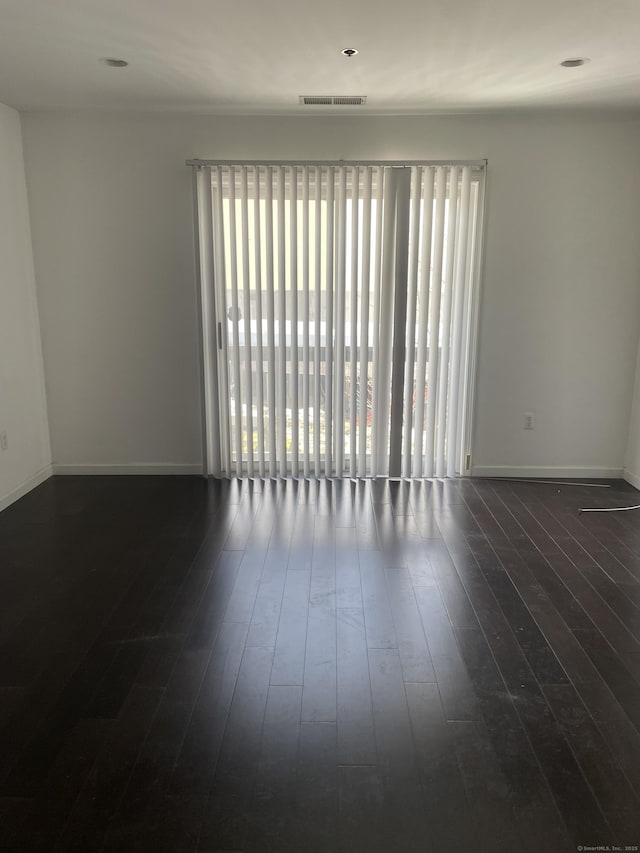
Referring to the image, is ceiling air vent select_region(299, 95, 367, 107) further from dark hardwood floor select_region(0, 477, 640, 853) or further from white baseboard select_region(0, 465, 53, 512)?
white baseboard select_region(0, 465, 53, 512)

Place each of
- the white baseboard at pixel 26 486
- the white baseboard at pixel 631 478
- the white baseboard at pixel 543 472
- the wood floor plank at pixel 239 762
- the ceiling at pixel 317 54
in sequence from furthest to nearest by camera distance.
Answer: the white baseboard at pixel 543 472 < the white baseboard at pixel 631 478 < the white baseboard at pixel 26 486 < the ceiling at pixel 317 54 < the wood floor plank at pixel 239 762

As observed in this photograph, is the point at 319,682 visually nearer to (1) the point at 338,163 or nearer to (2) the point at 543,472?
(2) the point at 543,472

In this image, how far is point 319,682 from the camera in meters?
2.40

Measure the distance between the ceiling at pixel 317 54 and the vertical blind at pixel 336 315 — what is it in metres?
0.55

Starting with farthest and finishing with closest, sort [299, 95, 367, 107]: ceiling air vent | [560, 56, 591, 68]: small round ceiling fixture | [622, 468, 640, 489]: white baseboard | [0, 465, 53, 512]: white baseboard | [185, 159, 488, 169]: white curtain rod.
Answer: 1. [622, 468, 640, 489]: white baseboard
2. [185, 159, 488, 169]: white curtain rod
3. [0, 465, 53, 512]: white baseboard
4. [299, 95, 367, 107]: ceiling air vent
5. [560, 56, 591, 68]: small round ceiling fixture

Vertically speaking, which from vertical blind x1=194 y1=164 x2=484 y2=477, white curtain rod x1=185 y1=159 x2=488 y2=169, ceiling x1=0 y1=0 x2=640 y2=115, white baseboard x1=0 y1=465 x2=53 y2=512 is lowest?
white baseboard x1=0 y1=465 x2=53 y2=512

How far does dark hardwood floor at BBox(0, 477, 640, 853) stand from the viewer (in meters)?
1.81

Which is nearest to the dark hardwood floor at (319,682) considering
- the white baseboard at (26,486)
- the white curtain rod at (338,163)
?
the white baseboard at (26,486)

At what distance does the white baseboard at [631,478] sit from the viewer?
459 cm

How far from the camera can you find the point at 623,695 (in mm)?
2328

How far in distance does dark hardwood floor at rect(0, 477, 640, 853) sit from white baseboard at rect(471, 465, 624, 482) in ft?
2.49

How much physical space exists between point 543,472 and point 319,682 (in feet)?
9.96

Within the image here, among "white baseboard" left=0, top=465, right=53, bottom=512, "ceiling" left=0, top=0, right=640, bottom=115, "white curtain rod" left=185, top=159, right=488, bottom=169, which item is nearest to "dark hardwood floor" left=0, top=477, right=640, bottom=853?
"white baseboard" left=0, top=465, right=53, bottom=512

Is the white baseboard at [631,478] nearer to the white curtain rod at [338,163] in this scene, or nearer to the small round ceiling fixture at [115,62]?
the white curtain rod at [338,163]
